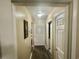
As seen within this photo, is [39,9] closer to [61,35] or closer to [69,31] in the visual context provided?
[61,35]

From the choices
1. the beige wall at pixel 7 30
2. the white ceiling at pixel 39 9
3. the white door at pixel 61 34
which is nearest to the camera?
the beige wall at pixel 7 30

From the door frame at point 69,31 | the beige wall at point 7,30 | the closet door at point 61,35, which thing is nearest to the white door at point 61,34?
the closet door at point 61,35

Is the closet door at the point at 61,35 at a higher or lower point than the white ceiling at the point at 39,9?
lower

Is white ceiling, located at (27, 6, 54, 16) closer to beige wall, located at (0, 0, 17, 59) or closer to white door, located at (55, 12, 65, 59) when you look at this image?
white door, located at (55, 12, 65, 59)

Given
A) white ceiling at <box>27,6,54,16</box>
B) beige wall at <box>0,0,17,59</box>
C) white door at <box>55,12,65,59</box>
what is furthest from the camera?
white ceiling at <box>27,6,54,16</box>

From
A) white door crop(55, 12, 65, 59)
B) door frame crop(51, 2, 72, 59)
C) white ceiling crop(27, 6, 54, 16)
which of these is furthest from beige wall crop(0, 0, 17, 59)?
white ceiling crop(27, 6, 54, 16)

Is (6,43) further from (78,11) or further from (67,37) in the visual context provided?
(78,11)

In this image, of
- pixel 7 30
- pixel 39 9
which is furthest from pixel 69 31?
pixel 39 9

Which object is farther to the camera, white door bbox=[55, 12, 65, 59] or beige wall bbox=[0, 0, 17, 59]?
white door bbox=[55, 12, 65, 59]

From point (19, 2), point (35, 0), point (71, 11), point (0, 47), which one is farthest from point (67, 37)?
point (0, 47)

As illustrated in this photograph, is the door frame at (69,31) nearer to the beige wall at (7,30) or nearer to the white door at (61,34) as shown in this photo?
the white door at (61,34)

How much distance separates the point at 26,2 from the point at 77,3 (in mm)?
745

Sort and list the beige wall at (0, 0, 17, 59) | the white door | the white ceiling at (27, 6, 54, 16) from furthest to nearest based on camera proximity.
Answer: the white ceiling at (27, 6, 54, 16) → the white door → the beige wall at (0, 0, 17, 59)

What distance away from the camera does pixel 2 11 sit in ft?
4.25
